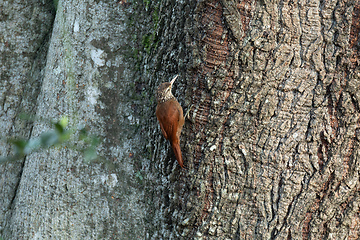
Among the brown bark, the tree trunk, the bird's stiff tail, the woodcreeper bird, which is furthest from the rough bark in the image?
the brown bark

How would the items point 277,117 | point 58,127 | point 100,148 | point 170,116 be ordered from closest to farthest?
point 58,127, point 277,117, point 170,116, point 100,148

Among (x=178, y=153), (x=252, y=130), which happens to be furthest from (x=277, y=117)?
(x=178, y=153)

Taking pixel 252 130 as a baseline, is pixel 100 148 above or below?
below

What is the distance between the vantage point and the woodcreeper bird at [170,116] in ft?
6.98

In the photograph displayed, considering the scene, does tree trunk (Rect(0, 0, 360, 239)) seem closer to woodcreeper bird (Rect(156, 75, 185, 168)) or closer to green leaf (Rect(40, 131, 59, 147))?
woodcreeper bird (Rect(156, 75, 185, 168))

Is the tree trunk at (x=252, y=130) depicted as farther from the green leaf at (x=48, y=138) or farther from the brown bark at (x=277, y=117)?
the green leaf at (x=48, y=138)

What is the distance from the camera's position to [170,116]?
7.29ft

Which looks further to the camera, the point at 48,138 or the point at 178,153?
the point at 178,153

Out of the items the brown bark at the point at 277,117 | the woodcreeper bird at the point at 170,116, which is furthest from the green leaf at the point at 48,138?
the brown bark at the point at 277,117

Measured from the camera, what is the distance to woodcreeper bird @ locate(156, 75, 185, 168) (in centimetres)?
213

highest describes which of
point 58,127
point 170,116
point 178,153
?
point 58,127

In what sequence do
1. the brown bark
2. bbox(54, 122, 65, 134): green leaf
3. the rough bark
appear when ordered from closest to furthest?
1. bbox(54, 122, 65, 134): green leaf
2. the brown bark
3. the rough bark

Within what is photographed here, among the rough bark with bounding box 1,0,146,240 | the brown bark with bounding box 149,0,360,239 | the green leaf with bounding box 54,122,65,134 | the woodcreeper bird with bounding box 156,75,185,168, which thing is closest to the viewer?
the green leaf with bounding box 54,122,65,134

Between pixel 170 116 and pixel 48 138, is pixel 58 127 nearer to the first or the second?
pixel 48 138
